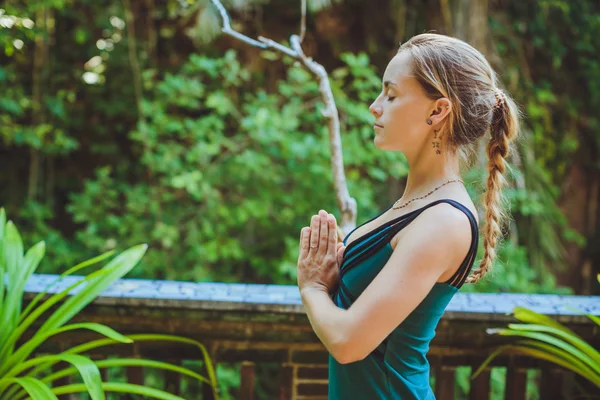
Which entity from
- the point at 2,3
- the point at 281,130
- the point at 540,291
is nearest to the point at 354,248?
the point at 281,130

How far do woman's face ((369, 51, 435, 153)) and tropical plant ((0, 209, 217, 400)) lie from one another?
0.95 m

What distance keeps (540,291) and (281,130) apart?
2250 mm

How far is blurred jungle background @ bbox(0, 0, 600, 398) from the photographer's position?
3691 millimetres

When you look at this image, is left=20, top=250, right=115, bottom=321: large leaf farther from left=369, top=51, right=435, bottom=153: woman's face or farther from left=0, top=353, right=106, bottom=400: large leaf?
left=369, top=51, right=435, bottom=153: woman's face

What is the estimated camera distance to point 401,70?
1105mm

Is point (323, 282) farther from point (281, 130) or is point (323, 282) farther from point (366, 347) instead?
point (281, 130)

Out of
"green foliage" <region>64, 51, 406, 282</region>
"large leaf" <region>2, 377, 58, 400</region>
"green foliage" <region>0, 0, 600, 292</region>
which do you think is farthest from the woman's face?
"green foliage" <region>64, 51, 406, 282</region>

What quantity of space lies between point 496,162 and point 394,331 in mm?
430

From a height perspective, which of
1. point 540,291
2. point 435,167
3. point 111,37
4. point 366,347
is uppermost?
point 111,37

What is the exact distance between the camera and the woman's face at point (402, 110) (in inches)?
43.0

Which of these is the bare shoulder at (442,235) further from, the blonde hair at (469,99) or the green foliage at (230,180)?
the green foliage at (230,180)

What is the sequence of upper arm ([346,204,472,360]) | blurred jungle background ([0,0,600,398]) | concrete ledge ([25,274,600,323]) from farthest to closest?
blurred jungle background ([0,0,600,398])
concrete ledge ([25,274,600,323])
upper arm ([346,204,472,360])

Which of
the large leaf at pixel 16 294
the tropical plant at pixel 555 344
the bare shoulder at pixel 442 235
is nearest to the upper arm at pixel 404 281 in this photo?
the bare shoulder at pixel 442 235

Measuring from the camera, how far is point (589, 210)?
18.6 feet
